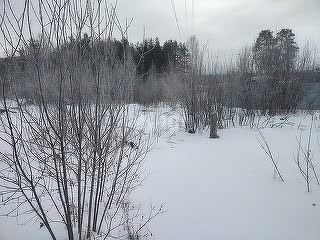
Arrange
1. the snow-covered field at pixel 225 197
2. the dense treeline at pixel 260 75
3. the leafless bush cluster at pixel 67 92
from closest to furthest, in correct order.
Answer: the leafless bush cluster at pixel 67 92 → the snow-covered field at pixel 225 197 → the dense treeline at pixel 260 75

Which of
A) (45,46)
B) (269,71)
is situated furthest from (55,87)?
(269,71)

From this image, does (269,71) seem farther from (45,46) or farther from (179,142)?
(45,46)

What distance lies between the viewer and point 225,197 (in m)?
→ 3.48

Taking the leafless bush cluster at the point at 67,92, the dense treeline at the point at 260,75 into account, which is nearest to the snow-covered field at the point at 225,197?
the leafless bush cluster at the point at 67,92

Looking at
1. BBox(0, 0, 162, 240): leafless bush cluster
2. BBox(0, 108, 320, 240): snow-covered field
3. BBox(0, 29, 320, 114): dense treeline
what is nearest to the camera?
BBox(0, 0, 162, 240): leafless bush cluster

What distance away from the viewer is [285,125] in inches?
342

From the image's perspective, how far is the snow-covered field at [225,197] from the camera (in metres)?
2.76

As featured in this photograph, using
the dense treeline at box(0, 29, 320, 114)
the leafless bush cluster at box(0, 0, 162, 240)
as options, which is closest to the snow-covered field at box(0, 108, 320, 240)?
the leafless bush cluster at box(0, 0, 162, 240)

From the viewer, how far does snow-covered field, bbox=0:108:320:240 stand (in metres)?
2.76

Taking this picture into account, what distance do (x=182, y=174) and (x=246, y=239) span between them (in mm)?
1826

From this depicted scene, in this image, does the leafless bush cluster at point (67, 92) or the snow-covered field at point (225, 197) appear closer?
the leafless bush cluster at point (67, 92)

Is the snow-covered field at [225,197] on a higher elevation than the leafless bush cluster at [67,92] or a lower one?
lower

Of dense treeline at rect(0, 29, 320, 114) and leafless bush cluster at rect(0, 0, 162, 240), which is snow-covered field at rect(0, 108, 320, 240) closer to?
leafless bush cluster at rect(0, 0, 162, 240)

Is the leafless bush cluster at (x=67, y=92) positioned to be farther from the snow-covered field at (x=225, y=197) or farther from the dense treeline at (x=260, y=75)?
the dense treeline at (x=260, y=75)
